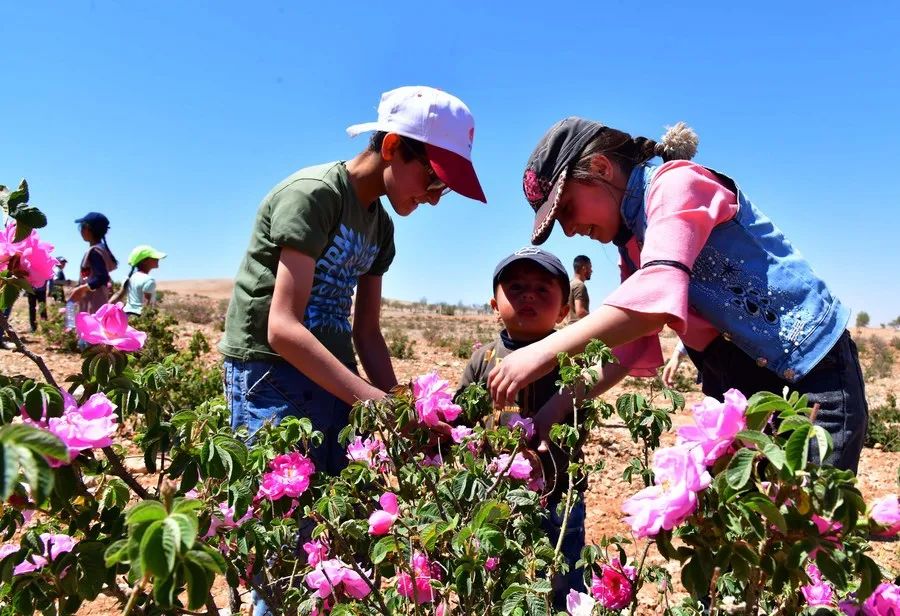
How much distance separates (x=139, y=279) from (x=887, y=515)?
733 cm

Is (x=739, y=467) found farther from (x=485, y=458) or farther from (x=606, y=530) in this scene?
(x=606, y=530)

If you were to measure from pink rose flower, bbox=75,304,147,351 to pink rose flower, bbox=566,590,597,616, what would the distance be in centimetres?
105

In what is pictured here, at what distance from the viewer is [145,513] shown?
2.24 feet

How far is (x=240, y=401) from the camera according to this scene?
2.15 meters

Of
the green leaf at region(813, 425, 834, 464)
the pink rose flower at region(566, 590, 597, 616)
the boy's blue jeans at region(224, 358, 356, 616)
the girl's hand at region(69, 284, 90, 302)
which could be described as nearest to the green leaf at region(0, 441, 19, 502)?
the green leaf at region(813, 425, 834, 464)

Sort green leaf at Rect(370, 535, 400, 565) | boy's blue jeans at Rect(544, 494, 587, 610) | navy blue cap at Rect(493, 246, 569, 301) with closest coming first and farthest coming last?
green leaf at Rect(370, 535, 400, 565), boy's blue jeans at Rect(544, 494, 587, 610), navy blue cap at Rect(493, 246, 569, 301)

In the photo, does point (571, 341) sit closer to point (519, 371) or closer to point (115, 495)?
point (519, 371)

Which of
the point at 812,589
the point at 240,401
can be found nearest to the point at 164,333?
the point at 240,401

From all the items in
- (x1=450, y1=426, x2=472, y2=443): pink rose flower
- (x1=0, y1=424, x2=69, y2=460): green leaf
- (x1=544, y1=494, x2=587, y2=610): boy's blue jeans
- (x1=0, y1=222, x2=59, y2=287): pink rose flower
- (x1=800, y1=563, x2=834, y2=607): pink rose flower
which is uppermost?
(x1=0, y1=222, x2=59, y2=287): pink rose flower

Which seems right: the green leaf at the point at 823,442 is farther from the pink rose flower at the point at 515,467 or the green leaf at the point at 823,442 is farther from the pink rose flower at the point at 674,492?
the pink rose flower at the point at 515,467

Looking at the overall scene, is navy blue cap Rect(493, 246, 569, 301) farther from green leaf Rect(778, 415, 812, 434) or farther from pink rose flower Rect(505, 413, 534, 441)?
green leaf Rect(778, 415, 812, 434)

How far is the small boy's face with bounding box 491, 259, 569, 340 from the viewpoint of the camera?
2.57 metres

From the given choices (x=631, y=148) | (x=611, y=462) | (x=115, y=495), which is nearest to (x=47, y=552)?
(x=115, y=495)

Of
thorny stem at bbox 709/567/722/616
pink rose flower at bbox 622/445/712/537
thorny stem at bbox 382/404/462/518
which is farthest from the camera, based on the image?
thorny stem at bbox 382/404/462/518
